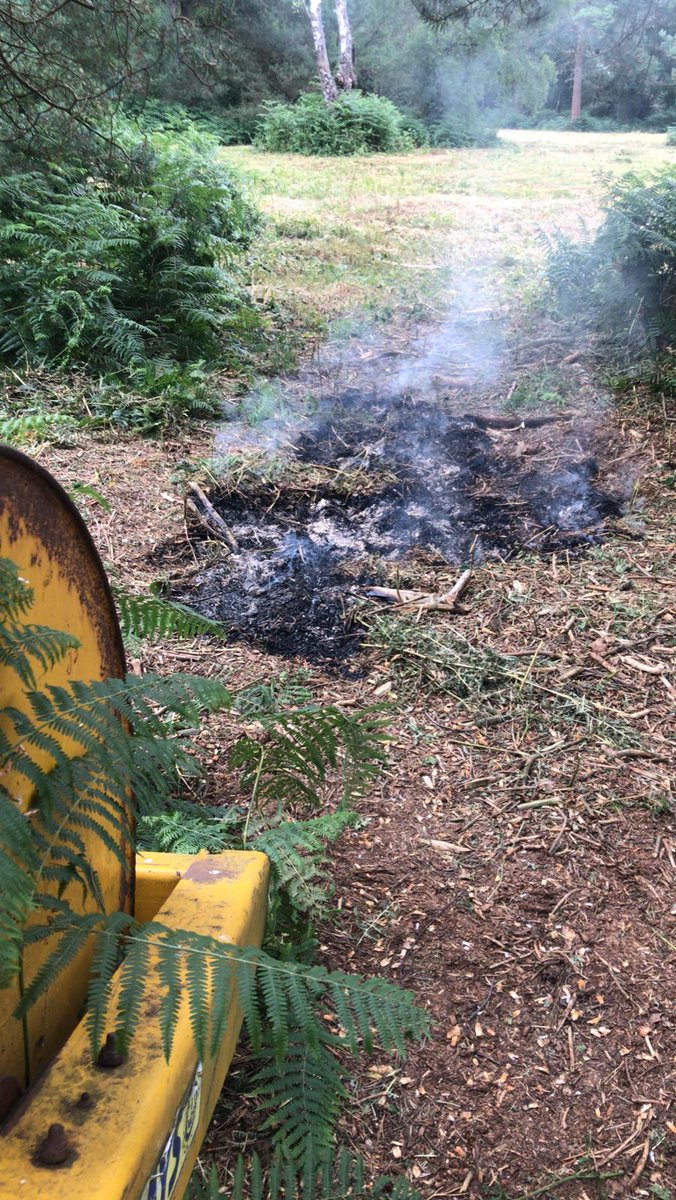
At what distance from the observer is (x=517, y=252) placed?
10383mm

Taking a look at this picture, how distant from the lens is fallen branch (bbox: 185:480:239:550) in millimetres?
4680

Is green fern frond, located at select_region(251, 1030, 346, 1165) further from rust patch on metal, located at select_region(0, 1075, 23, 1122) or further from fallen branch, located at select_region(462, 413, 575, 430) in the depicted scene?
fallen branch, located at select_region(462, 413, 575, 430)

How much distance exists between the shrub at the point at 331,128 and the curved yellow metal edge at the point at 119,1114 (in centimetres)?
2060

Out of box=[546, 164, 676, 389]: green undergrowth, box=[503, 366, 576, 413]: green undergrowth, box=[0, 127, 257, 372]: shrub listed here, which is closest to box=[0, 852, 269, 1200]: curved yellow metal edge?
box=[503, 366, 576, 413]: green undergrowth

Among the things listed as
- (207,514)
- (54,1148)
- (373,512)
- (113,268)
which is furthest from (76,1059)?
(113,268)

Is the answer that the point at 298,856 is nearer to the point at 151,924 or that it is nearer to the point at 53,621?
the point at 151,924

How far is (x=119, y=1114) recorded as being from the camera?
4.17 feet

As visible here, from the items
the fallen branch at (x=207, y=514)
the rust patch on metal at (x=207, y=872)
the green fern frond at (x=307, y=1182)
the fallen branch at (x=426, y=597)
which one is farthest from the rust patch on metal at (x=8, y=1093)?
the fallen branch at (x=207, y=514)

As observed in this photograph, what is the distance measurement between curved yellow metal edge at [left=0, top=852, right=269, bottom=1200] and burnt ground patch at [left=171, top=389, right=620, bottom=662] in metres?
2.29

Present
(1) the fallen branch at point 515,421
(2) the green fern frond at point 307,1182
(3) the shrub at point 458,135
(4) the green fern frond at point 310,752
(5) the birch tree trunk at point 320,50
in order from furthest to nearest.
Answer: (5) the birch tree trunk at point 320,50 → (3) the shrub at point 458,135 → (1) the fallen branch at point 515,421 → (4) the green fern frond at point 310,752 → (2) the green fern frond at point 307,1182

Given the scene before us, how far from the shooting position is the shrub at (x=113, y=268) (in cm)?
653

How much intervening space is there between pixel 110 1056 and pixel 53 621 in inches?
27.0

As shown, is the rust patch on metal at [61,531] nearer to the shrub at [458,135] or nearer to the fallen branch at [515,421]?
the fallen branch at [515,421]

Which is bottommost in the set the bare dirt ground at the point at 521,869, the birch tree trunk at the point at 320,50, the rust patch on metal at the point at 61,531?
the bare dirt ground at the point at 521,869
